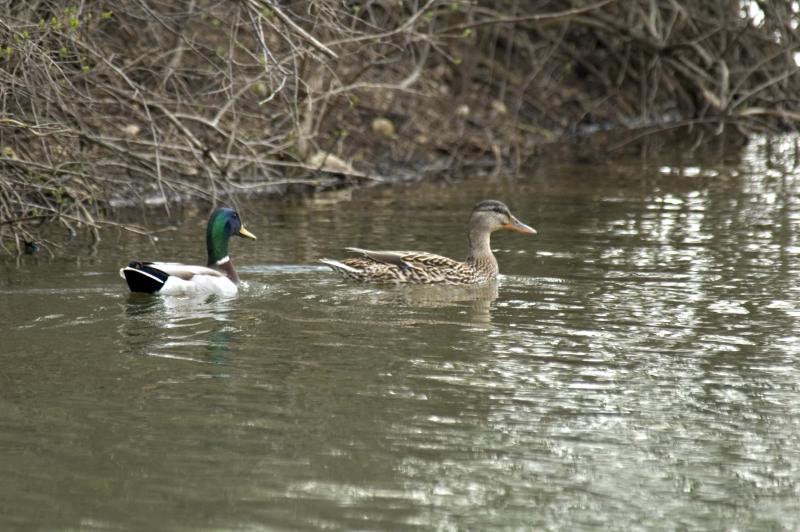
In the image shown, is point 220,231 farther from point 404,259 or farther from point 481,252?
point 481,252

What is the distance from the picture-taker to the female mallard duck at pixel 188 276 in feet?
32.4

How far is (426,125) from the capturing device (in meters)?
20.0

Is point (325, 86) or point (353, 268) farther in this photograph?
point (325, 86)

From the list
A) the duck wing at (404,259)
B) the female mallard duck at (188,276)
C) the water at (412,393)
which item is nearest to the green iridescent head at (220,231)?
the female mallard duck at (188,276)

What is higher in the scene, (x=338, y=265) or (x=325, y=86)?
(x=325, y=86)

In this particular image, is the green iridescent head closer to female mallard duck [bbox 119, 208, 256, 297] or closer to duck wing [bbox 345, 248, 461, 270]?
female mallard duck [bbox 119, 208, 256, 297]

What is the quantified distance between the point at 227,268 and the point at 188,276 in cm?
53

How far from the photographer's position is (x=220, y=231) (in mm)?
10977

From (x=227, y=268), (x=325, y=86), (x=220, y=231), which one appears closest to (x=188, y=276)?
(x=227, y=268)

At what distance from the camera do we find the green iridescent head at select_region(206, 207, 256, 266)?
1082 centimetres

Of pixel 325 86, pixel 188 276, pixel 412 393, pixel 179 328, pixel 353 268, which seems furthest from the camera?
pixel 325 86

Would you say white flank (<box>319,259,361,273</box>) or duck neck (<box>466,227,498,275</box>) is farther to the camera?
duck neck (<box>466,227,498,275</box>)

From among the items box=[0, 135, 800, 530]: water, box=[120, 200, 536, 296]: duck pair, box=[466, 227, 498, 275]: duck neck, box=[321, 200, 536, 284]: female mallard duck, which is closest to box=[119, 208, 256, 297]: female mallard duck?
box=[120, 200, 536, 296]: duck pair

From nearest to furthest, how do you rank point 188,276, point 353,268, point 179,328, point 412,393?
point 412,393 < point 179,328 < point 188,276 < point 353,268
